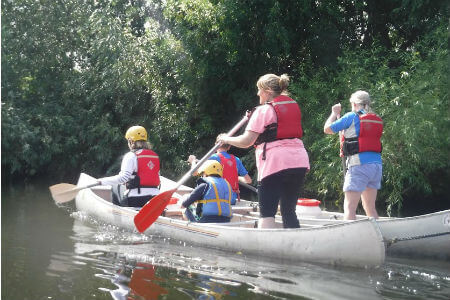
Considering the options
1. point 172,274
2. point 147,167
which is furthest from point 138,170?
point 172,274

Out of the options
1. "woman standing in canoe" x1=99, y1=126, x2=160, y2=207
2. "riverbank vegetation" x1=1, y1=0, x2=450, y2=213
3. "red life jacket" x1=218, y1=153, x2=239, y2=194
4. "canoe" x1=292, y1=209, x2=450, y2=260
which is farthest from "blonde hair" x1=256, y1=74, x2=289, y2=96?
"riverbank vegetation" x1=1, y1=0, x2=450, y2=213

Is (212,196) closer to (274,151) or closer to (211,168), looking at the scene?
(211,168)

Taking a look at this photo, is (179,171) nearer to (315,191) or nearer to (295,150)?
(315,191)

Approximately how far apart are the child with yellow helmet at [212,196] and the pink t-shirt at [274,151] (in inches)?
44.6

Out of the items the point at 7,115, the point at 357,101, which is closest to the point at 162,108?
the point at 7,115

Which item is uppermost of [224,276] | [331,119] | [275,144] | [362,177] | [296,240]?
[331,119]

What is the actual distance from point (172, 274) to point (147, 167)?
8.31 ft

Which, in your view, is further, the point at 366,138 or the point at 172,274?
the point at 366,138

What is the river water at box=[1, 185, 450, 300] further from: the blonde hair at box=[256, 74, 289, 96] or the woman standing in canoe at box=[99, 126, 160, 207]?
the blonde hair at box=[256, 74, 289, 96]

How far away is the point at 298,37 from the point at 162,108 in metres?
3.62

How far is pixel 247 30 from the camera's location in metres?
13.0

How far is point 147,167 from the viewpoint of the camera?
7.22 m

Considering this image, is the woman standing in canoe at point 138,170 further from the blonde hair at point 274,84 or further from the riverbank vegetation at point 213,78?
the riverbank vegetation at point 213,78

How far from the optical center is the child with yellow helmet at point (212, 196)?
601 centimetres
